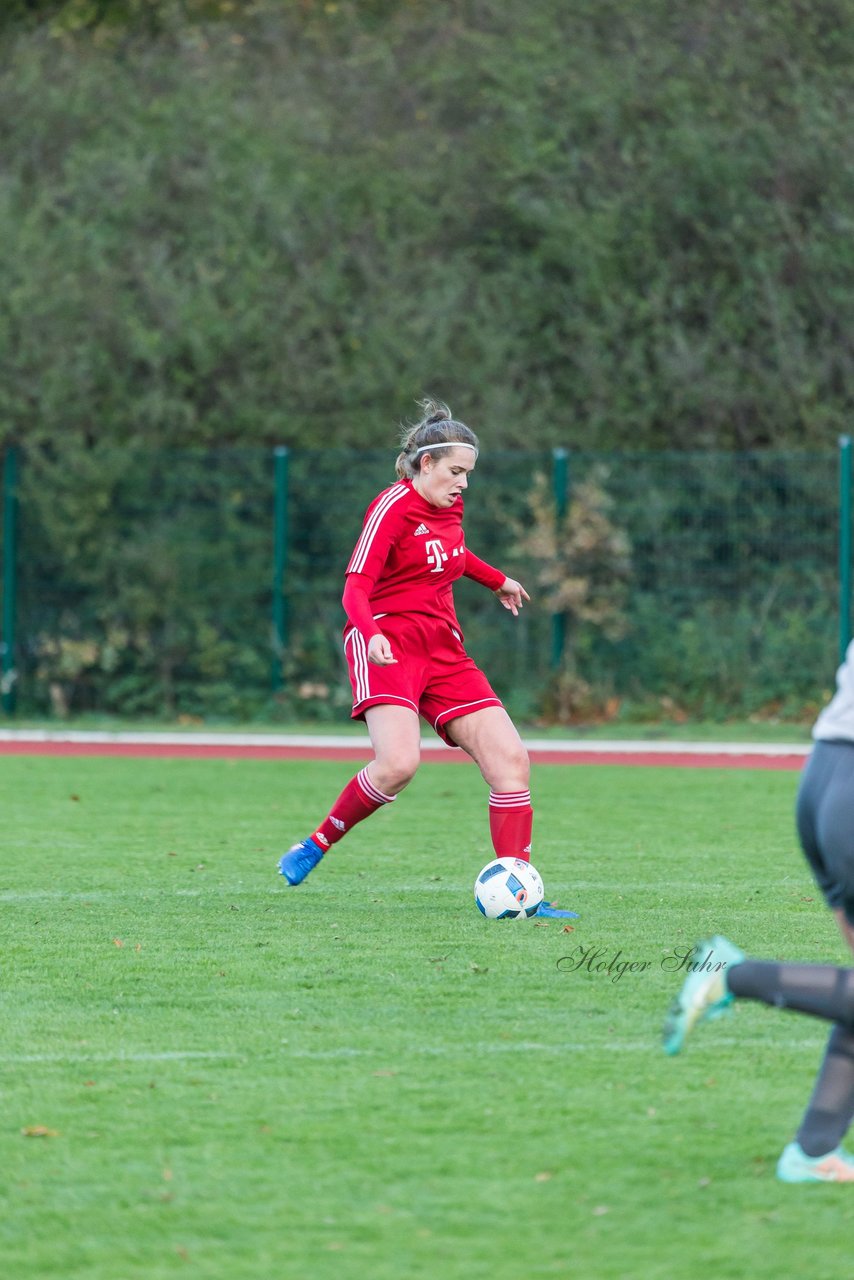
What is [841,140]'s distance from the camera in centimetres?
2184

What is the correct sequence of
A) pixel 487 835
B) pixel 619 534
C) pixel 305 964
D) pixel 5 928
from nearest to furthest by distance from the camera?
pixel 305 964, pixel 5 928, pixel 487 835, pixel 619 534

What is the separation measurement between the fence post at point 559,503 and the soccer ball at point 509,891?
1194 centimetres

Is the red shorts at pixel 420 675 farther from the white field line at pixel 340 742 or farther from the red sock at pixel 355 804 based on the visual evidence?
the white field line at pixel 340 742

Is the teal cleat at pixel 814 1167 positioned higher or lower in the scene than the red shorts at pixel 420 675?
lower

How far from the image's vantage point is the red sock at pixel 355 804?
7992 millimetres

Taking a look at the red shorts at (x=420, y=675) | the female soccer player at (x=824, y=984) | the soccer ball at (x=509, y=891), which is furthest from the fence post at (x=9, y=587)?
the female soccer player at (x=824, y=984)

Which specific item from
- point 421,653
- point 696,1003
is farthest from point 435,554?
point 696,1003

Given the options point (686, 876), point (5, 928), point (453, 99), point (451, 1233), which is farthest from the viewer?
point (453, 99)

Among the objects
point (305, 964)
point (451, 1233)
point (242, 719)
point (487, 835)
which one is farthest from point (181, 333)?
point (451, 1233)

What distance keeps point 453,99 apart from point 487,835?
16823mm

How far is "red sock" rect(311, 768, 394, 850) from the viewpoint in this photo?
7.99 meters

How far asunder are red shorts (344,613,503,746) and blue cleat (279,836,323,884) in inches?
25.6

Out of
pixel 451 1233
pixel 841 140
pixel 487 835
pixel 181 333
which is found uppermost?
pixel 841 140

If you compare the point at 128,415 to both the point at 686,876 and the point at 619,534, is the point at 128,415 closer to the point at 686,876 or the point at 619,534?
the point at 619,534
